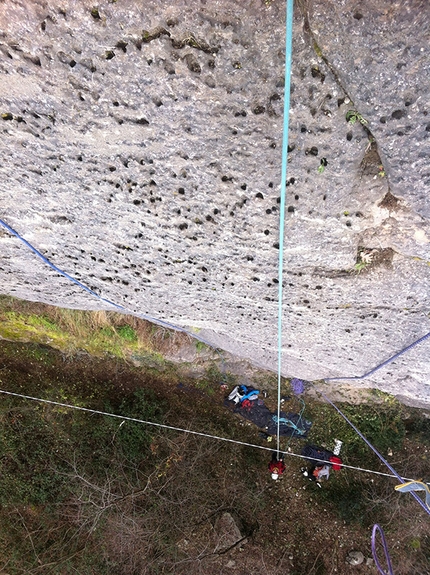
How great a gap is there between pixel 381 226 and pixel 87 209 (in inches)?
43.5

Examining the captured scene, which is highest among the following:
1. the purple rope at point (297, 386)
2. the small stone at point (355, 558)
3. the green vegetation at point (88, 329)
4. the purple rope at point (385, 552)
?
the green vegetation at point (88, 329)

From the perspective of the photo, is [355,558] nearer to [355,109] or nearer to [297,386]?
[297,386]

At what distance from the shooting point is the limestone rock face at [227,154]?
3.40ft

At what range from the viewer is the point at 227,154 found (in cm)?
128

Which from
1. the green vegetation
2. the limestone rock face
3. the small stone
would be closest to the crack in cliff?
the limestone rock face

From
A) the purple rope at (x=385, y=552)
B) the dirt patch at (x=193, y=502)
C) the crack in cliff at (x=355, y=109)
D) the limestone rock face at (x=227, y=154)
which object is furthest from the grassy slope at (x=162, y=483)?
the crack in cliff at (x=355, y=109)

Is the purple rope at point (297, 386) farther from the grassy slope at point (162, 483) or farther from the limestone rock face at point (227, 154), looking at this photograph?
the limestone rock face at point (227, 154)

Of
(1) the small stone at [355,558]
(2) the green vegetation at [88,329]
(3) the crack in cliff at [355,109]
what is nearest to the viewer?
(3) the crack in cliff at [355,109]

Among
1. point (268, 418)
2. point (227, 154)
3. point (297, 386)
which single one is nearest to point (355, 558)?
point (268, 418)

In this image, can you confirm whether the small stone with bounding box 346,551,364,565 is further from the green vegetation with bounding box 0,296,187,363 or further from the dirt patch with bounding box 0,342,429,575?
the green vegetation with bounding box 0,296,187,363

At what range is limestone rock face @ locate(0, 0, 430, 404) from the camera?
3.40 ft

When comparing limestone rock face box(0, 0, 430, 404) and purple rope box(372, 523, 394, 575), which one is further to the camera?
purple rope box(372, 523, 394, 575)

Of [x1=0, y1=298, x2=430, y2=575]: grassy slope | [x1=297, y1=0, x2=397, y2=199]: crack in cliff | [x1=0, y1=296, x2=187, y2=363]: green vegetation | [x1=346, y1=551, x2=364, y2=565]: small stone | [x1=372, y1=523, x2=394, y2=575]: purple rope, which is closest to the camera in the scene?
[x1=297, y1=0, x2=397, y2=199]: crack in cliff

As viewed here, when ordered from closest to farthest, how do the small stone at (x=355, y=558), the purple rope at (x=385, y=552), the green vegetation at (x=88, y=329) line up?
1. the green vegetation at (x=88, y=329)
2. the purple rope at (x=385, y=552)
3. the small stone at (x=355, y=558)
